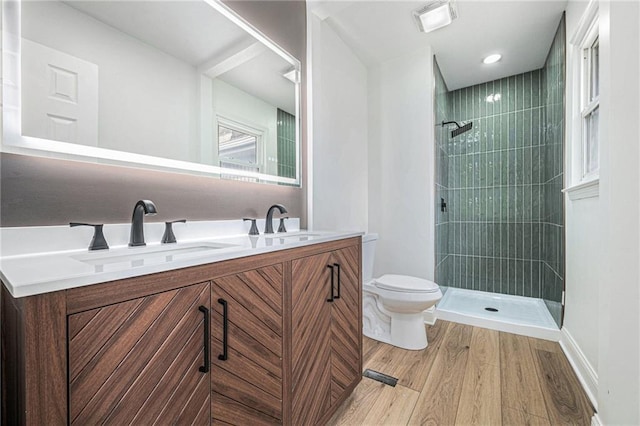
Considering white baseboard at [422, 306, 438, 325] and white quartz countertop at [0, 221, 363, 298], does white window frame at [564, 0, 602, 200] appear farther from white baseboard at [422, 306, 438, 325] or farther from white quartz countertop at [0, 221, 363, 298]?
white quartz countertop at [0, 221, 363, 298]

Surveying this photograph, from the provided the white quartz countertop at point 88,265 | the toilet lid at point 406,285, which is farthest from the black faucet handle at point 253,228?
the toilet lid at point 406,285

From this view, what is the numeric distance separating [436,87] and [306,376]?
2.79 m

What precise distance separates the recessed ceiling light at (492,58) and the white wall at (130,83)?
276cm

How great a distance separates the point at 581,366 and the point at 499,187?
202 cm

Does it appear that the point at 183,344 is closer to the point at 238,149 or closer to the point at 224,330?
the point at 224,330

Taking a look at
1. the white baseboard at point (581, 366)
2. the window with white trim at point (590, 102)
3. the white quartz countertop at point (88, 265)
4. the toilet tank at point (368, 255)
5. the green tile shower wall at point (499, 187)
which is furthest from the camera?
the green tile shower wall at point (499, 187)

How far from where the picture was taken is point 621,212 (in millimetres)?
1062

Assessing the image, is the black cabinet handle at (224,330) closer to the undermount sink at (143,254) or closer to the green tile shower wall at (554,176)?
the undermount sink at (143,254)

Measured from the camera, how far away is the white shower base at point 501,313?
7.35 ft

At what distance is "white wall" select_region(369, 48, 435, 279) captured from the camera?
2566 millimetres

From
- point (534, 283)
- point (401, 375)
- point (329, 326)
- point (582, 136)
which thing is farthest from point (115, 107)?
point (534, 283)

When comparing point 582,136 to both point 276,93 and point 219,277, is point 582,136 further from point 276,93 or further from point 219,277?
point 219,277

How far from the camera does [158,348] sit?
0.66m

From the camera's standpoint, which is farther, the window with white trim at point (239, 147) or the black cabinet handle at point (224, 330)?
the window with white trim at point (239, 147)
